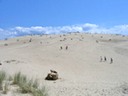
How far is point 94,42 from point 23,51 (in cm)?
1600

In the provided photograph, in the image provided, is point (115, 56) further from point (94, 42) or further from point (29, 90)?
point (29, 90)

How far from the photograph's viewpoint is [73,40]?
54094 mm

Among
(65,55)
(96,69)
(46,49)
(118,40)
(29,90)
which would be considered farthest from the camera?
(118,40)

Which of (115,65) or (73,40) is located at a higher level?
(73,40)

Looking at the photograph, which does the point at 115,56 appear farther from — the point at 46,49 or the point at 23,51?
the point at 23,51

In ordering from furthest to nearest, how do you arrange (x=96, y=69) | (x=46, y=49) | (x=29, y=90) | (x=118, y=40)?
(x=118, y=40) → (x=46, y=49) → (x=96, y=69) → (x=29, y=90)

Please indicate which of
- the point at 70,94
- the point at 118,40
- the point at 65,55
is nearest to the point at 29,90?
the point at 70,94

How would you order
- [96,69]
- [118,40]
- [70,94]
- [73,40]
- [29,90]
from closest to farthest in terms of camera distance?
[29,90] < [70,94] < [96,69] < [73,40] < [118,40]

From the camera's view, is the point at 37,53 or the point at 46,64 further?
the point at 37,53

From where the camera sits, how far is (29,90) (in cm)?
1194

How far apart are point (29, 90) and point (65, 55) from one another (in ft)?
97.6

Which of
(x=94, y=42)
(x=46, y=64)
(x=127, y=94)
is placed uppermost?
(x=94, y=42)

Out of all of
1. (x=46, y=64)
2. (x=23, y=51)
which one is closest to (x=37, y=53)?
(x=23, y=51)

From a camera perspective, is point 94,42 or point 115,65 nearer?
point 115,65
